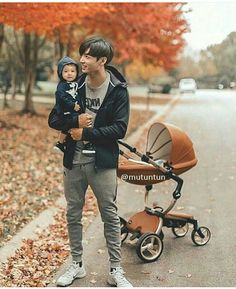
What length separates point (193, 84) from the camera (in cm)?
582

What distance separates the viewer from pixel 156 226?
15.4ft

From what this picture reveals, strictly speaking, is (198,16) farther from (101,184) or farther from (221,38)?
(101,184)

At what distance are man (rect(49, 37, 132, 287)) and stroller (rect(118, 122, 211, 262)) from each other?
0.46 meters

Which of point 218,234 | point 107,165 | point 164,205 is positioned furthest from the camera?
point 164,205

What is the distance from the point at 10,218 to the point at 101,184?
212cm

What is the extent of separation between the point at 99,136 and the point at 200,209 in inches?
96.9

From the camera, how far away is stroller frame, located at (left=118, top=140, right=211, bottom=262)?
4.49 meters

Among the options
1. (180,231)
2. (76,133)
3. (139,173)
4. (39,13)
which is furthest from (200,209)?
(39,13)

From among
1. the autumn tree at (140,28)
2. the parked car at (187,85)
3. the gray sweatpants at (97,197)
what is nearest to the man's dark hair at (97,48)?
the gray sweatpants at (97,197)

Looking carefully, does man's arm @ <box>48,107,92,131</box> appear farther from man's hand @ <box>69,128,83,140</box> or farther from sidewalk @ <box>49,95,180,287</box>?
sidewalk @ <box>49,95,180,287</box>

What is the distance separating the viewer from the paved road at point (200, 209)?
4305 mm

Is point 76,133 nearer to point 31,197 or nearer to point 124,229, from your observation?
point 124,229

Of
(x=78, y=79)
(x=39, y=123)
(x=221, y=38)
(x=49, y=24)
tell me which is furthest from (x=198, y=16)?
(x=39, y=123)

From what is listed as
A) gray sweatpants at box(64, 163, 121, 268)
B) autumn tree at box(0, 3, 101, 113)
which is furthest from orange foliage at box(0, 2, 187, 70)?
gray sweatpants at box(64, 163, 121, 268)
